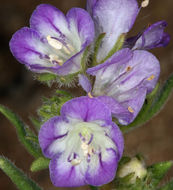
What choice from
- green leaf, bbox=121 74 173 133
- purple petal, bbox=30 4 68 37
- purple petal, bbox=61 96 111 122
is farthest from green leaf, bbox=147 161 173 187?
purple petal, bbox=30 4 68 37

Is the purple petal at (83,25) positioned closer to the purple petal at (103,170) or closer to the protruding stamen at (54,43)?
the protruding stamen at (54,43)

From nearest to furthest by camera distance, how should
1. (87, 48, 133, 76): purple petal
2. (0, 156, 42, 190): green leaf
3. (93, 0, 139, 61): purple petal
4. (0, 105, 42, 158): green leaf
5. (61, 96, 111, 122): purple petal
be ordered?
(61, 96, 111, 122): purple petal < (87, 48, 133, 76): purple petal < (93, 0, 139, 61): purple petal < (0, 156, 42, 190): green leaf < (0, 105, 42, 158): green leaf

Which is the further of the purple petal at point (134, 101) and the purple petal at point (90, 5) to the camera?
the purple petal at point (90, 5)

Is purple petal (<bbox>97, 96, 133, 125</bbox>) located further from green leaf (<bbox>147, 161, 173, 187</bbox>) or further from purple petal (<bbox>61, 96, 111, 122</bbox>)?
green leaf (<bbox>147, 161, 173, 187</bbox>)

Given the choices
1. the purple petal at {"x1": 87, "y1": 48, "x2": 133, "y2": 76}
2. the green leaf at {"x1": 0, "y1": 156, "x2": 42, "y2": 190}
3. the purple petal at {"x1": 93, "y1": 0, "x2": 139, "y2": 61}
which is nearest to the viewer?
the purple petal at {"x1": 87, "y1": 48, "x2": 133, "y2": 76}

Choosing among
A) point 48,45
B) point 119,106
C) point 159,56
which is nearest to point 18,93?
point 159,56

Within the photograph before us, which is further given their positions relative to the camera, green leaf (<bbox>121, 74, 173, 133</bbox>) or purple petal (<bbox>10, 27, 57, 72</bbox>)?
green leaf (<bbox>121, 74, 173, 133</bbox>)

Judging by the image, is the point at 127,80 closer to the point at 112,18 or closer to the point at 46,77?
the point at 112,18

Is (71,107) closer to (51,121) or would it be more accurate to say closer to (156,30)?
(51,121)

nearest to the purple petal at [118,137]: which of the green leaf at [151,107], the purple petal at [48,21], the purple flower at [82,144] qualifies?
the purple flower at [82,144]
